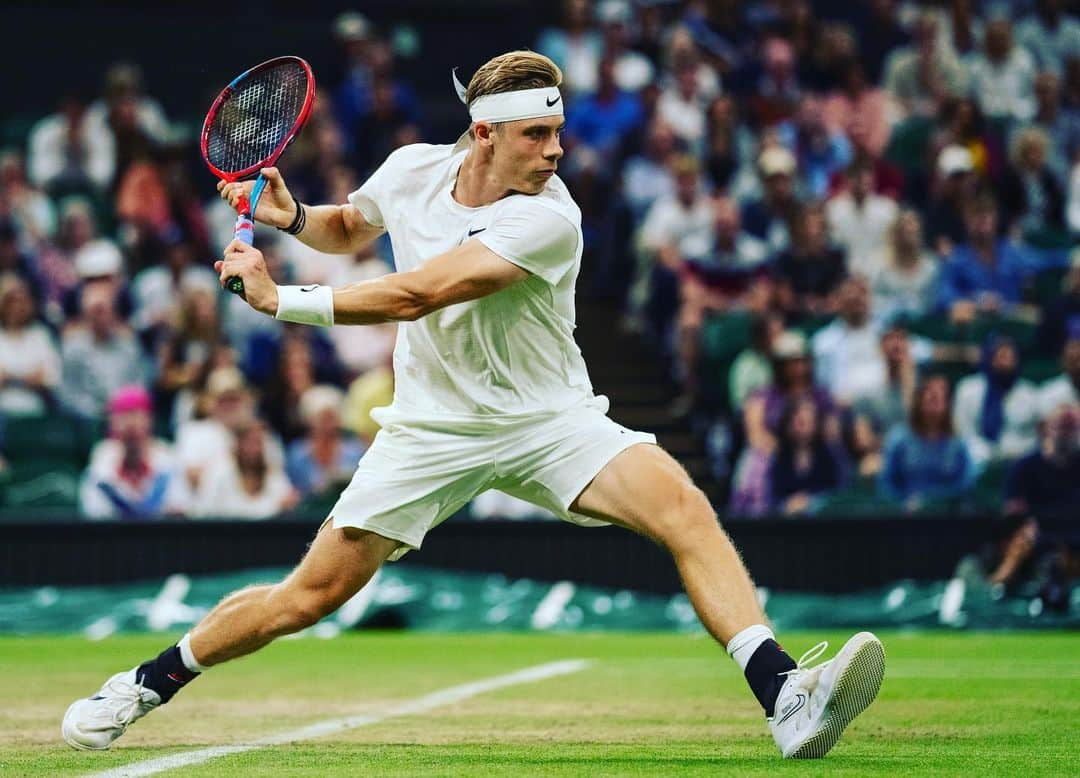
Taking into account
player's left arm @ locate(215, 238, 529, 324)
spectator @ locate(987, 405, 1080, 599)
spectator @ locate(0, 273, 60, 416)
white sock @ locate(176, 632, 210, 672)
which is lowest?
spectator @ locate(987, 405, 1080, 599)

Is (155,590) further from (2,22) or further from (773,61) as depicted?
(2,22)

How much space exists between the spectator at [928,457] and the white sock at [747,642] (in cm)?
696

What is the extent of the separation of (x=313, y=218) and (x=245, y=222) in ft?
1.69

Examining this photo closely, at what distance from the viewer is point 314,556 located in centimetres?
580

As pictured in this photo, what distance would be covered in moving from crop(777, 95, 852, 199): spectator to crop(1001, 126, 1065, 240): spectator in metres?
1.51

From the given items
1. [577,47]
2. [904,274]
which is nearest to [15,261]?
[577,47]

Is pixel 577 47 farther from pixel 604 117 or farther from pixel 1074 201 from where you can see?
pixel 1074 201

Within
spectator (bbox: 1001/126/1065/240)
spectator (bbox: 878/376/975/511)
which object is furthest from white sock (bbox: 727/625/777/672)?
spectator (bbox: 1001/126/1065/240)

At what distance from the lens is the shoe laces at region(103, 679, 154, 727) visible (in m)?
5.81

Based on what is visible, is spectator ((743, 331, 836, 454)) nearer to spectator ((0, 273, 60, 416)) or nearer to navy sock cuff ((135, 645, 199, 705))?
spectator ((0, 273, 60, 416))

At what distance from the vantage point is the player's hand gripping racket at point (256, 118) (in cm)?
628

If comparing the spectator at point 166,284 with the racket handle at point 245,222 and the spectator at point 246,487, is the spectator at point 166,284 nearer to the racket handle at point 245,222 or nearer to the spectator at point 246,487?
the spectator at point 246,487

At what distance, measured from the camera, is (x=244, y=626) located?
5.85m

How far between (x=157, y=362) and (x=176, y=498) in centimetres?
179
